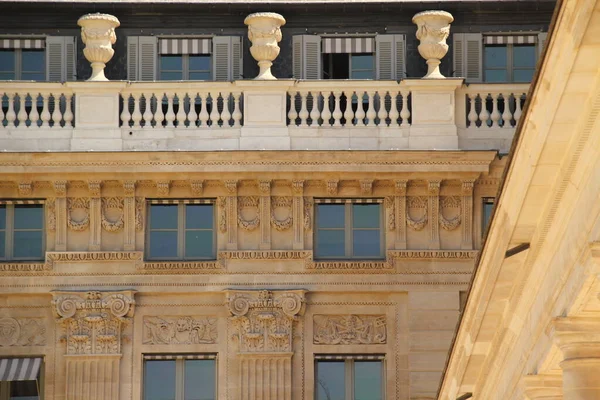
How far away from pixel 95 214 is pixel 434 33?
646 cm

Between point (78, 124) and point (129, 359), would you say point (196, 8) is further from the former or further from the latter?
point (129, 359)

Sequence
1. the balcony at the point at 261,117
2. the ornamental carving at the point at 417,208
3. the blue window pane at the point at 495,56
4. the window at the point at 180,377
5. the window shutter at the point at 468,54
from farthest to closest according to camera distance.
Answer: the blue window pane at the point at 495,56, the window shutter at the point at 468,54, the balcony at the point at 261,117, the ornamental carving at the point at 417,208, the window at the point at 180,377

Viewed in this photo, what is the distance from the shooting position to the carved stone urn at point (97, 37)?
35844 millimetres

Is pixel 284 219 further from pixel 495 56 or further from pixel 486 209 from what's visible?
pixel 495 56

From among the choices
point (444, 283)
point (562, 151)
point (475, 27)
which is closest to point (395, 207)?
point (444, 283)

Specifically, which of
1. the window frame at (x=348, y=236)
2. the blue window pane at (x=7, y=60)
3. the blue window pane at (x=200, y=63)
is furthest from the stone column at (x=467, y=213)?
the blue window pane at (x=7, y=60)

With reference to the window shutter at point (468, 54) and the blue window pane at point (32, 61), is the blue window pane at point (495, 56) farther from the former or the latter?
the blue window pane at point (32, 61)

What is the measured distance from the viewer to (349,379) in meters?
35.1

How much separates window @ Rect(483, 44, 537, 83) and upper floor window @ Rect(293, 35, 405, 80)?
153 centimetres

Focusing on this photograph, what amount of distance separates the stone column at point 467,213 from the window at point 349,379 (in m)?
2.45

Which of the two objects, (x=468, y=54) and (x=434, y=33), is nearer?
(x=434, y=33)

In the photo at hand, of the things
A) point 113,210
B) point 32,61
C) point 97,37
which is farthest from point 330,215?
point 32,61

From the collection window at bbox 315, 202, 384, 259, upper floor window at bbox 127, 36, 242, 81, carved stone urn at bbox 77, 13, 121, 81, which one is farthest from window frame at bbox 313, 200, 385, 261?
carved stone urn at bbox 77, 13, 121, 81

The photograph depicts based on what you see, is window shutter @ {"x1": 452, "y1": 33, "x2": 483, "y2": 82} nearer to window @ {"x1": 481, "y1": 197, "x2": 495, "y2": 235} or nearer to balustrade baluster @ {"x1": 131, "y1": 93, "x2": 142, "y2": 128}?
Answer: window @ {"x1": 481, "y1": 197, "x2": 495, "y2": 235}
